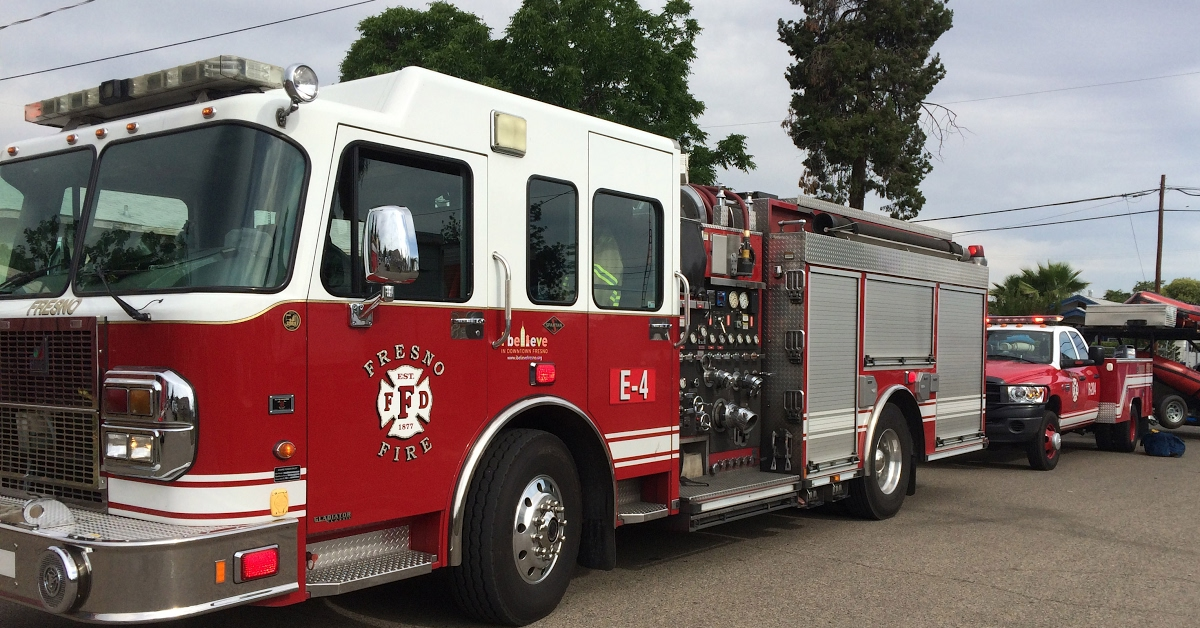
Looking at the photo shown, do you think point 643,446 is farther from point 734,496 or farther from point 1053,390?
point 1053,390

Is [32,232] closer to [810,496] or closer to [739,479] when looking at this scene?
[739,479]

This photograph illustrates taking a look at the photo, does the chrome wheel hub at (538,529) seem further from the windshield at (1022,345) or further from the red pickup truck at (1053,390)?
the windshield at (1022,345)

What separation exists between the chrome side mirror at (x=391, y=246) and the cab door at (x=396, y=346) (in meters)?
0.28

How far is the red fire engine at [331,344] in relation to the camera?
3.86 metres

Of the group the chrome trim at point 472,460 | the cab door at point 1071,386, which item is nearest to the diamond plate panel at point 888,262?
the chrome trim at point 472,460

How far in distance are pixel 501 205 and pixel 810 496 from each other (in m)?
3.88

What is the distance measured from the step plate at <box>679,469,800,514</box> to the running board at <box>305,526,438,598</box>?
2.15 meters

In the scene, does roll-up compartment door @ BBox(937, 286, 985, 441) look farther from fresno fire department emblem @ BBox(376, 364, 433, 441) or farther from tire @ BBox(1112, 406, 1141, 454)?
fresno fire department emblem @ BBox(376, 364, 433, 441)

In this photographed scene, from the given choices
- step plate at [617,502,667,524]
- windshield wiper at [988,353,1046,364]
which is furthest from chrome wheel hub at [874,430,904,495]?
windshield wiper at [988,353,1046,364]

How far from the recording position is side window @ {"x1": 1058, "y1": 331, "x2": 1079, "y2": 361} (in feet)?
44.8

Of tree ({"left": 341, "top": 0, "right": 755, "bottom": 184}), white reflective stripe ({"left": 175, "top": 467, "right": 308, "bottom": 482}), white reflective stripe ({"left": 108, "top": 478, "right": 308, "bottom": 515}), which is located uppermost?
tree ({"left": 341, "top": 0, "right": 755, "bottom": 184})

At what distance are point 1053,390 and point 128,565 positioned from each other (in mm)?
12169

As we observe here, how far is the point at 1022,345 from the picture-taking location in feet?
45.6

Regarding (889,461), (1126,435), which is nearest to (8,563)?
(889,461)
